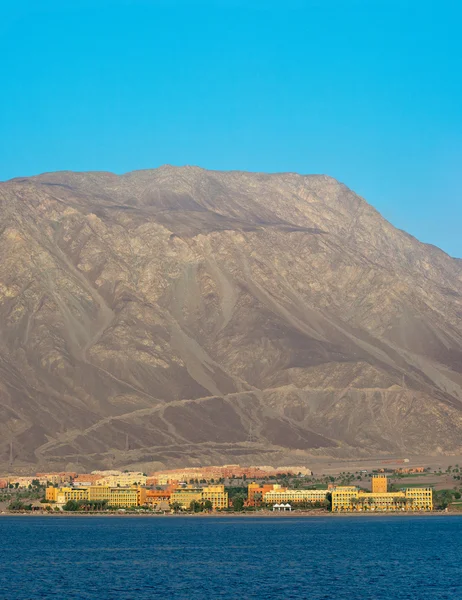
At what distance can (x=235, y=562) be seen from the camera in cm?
13538

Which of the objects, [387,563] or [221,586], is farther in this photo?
[387,563]

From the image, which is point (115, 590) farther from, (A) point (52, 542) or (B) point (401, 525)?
(B) point (401, 525)

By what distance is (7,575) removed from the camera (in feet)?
406

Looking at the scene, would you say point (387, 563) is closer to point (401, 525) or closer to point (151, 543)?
point (151, 543)

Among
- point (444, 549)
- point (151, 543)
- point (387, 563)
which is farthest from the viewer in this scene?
point (151, 543)

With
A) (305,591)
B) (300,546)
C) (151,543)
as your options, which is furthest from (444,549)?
(305,591)

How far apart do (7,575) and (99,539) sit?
4660 cm

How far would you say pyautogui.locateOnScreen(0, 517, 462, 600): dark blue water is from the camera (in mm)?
110812

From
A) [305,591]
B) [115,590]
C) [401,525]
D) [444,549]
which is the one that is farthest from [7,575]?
[401,525]

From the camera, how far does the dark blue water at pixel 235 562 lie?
364 feet

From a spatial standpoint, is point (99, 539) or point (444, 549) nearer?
point (444, 549)

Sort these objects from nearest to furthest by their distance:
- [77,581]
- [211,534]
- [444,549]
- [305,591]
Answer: [305,591], [77,581], [444,549], [211,534]

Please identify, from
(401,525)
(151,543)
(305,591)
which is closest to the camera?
(305,591)

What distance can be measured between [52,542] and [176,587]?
54.8 metres
